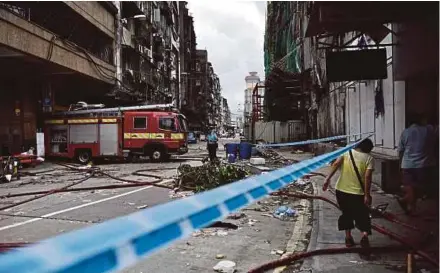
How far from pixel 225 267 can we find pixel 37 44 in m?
17.0

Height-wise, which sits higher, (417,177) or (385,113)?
(385,113)

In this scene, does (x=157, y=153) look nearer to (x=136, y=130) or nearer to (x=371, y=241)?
(x=136, y=130)

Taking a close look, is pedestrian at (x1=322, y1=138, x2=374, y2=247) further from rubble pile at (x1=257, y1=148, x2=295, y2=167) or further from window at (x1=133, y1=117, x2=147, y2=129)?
window at (x1=133, y1=117, x2=147, y2=129)

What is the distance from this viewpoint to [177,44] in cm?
6538

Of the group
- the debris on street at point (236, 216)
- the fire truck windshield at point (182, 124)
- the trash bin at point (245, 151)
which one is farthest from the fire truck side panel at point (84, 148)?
the debris on street at point (236, 216)

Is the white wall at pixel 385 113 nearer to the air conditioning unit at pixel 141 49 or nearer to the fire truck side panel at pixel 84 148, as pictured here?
the fire truck side panel at pixel 84 148

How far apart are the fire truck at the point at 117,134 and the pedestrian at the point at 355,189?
1799 centimetres

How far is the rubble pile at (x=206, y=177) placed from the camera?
11547mm

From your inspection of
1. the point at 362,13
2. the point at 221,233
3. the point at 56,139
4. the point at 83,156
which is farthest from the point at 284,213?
the point at 56,139

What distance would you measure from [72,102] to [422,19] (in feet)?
88.0

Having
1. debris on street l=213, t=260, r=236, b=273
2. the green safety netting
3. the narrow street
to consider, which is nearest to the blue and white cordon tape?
the narrow street

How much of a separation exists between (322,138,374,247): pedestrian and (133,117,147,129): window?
18331 millimetres

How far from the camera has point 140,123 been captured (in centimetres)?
2342

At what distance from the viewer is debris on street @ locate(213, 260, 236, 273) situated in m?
5.08
